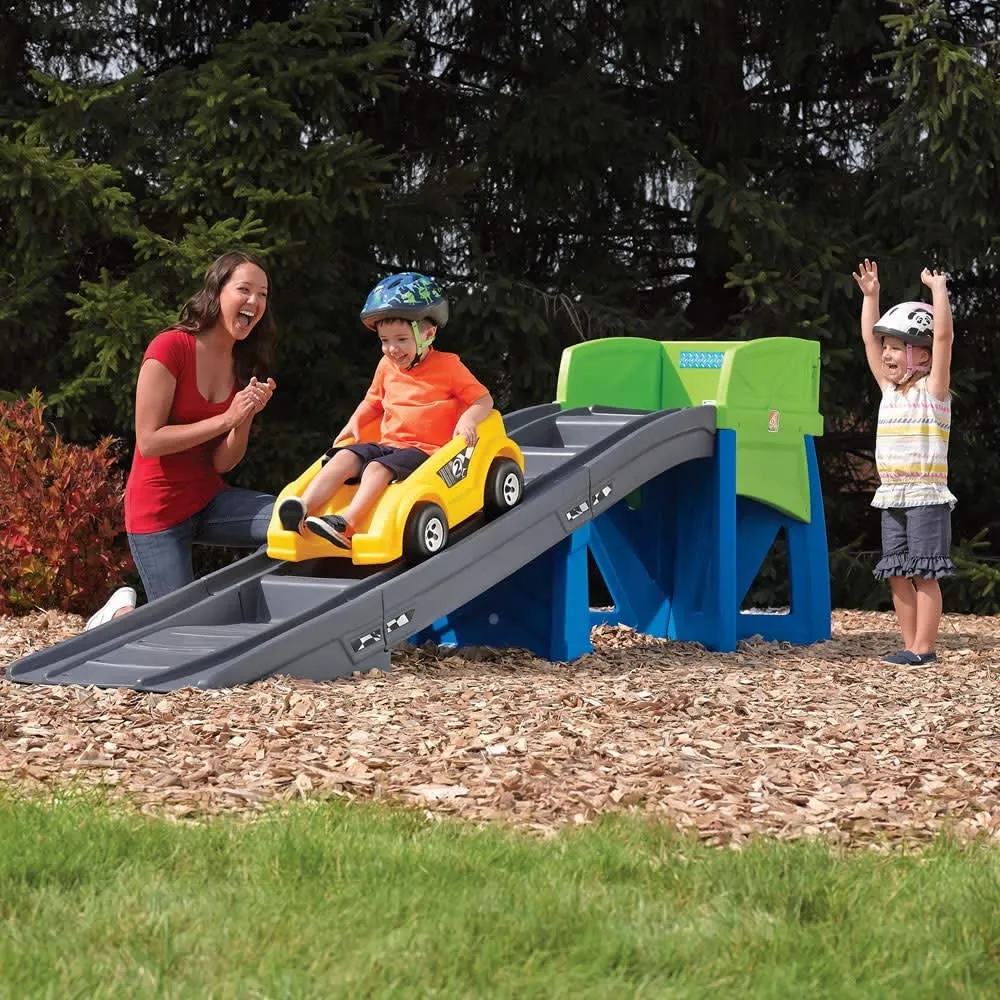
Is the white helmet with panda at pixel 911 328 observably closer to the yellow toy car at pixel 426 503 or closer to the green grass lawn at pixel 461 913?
the yellow toy car at pixel 426 503

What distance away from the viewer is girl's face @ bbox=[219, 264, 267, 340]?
6.50 meters

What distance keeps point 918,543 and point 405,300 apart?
2.53m

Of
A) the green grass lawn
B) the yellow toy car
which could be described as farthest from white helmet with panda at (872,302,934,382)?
the green grass lawn

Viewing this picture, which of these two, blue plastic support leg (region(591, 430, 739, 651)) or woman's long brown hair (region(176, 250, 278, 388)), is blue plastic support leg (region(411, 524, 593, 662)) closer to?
blue plastic support leg (region(591, 430, 739, 651))

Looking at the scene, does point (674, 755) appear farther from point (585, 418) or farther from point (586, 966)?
point (585, 418)

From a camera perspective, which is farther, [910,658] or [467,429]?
[910,658]

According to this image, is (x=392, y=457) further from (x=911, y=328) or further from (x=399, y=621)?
(x=911, y=328)

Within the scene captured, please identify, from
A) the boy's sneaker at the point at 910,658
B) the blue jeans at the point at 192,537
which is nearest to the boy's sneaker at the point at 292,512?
the blue jeans at the point at 192,537

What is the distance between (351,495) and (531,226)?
663cm

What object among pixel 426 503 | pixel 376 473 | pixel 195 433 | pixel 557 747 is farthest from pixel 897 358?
pixel 557 747

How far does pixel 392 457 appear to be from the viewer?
21.2 feet

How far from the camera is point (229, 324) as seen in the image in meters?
6.55

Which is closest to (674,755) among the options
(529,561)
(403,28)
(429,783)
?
(429,783)

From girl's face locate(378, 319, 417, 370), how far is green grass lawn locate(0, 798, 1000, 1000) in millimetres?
3284
